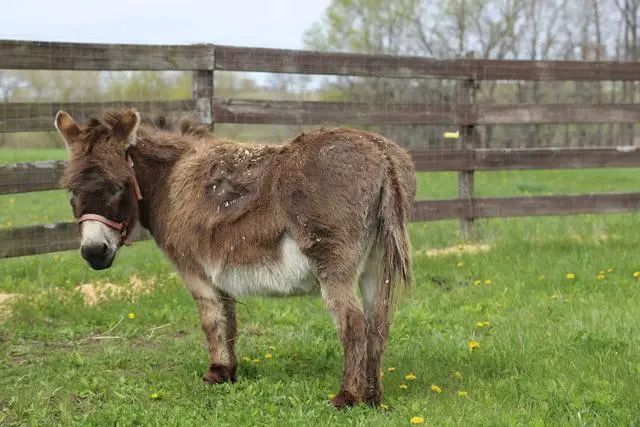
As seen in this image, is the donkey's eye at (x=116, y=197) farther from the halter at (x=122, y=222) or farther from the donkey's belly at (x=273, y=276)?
the donkey's belly at (x=273, y=276)

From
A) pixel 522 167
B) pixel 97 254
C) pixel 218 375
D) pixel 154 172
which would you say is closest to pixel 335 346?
pixel 218 375

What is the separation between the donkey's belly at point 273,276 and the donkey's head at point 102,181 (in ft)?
1.98

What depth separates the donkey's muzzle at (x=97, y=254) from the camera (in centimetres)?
421

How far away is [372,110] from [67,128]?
14.7 ft

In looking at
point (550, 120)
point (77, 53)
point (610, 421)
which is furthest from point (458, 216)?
point (610, 421)

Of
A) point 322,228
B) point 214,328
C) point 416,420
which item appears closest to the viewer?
point 416,420

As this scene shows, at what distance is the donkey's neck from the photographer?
15.4ft

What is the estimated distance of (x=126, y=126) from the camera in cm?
451

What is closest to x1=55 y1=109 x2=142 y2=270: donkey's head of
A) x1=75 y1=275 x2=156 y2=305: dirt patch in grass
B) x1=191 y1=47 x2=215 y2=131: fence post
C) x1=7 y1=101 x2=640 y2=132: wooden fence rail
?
x1=7 y1=101 x2=640 y2=132: wooden fence rail

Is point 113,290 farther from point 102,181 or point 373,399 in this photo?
point 373,399

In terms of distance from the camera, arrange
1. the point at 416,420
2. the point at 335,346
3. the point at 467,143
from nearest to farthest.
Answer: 1. the point at 416,420
2. the point at 335,346
3. the point at 467,143

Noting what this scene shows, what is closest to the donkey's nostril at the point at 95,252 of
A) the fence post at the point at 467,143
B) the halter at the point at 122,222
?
the halter at the point at 122,222

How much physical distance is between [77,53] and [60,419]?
3.67 m

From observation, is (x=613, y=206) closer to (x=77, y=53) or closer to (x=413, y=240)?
(x=413, y=240)
